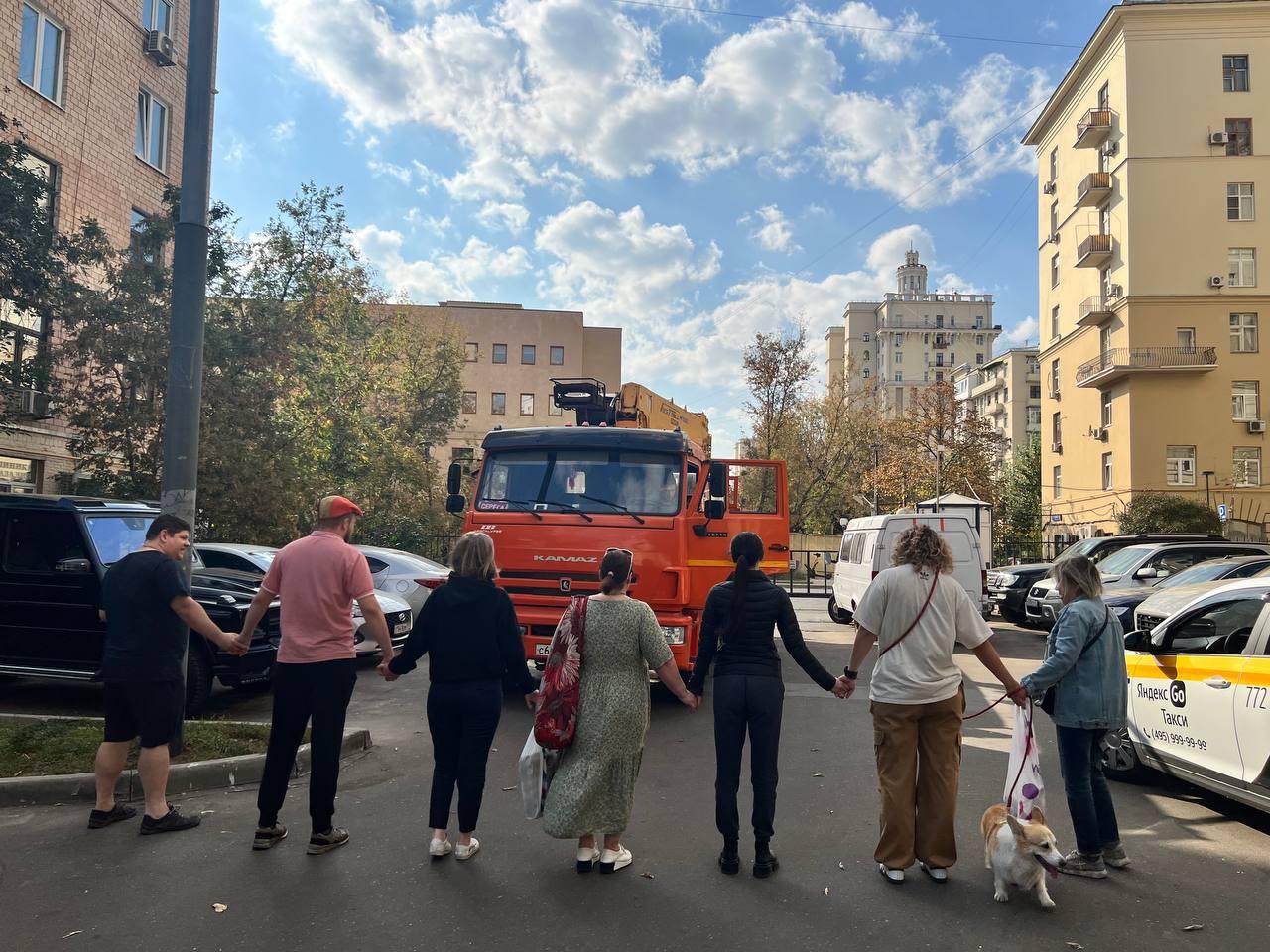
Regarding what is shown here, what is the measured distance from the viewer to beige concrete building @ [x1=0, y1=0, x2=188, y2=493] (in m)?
19.5

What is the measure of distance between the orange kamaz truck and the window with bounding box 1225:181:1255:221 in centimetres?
3704

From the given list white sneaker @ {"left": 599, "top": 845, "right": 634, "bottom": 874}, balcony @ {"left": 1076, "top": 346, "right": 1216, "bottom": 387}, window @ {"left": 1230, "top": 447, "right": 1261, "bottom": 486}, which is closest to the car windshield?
white sneaker @ {"left": 599, "top": 845, "right": 634, "bottom": 874}

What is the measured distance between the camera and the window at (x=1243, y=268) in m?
37.0

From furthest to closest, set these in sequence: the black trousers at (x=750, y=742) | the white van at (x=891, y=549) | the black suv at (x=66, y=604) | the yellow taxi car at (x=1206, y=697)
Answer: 1. the white van at (x=891, y=549)
2. the black suv at (x=66, y=604)
3. the yellow taxi car at (x=1206, y=697)
4. the black trousers at (x=750, y=742)

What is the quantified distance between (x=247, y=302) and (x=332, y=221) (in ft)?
16.1

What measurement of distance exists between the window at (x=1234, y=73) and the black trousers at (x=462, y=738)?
146ft

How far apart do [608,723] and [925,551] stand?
73.9 inches

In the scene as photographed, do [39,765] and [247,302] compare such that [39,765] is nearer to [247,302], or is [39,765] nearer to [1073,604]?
[1073,604]

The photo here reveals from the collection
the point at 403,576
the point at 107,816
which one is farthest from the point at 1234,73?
the point at 107,816

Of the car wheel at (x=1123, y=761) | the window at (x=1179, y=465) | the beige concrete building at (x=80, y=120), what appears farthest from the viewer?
the window at (x=1179, y=465)

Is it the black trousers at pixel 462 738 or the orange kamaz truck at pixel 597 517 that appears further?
the orange kamaz truck at pixel 597 517

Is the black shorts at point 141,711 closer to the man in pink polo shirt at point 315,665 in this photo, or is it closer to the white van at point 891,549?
the man in pink polo shirt at point 315,665

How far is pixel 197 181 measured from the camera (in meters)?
7.14

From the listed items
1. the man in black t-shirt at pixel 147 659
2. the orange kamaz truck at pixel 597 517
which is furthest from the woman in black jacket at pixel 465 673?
the orange kamaz truck at pixel 597 517
